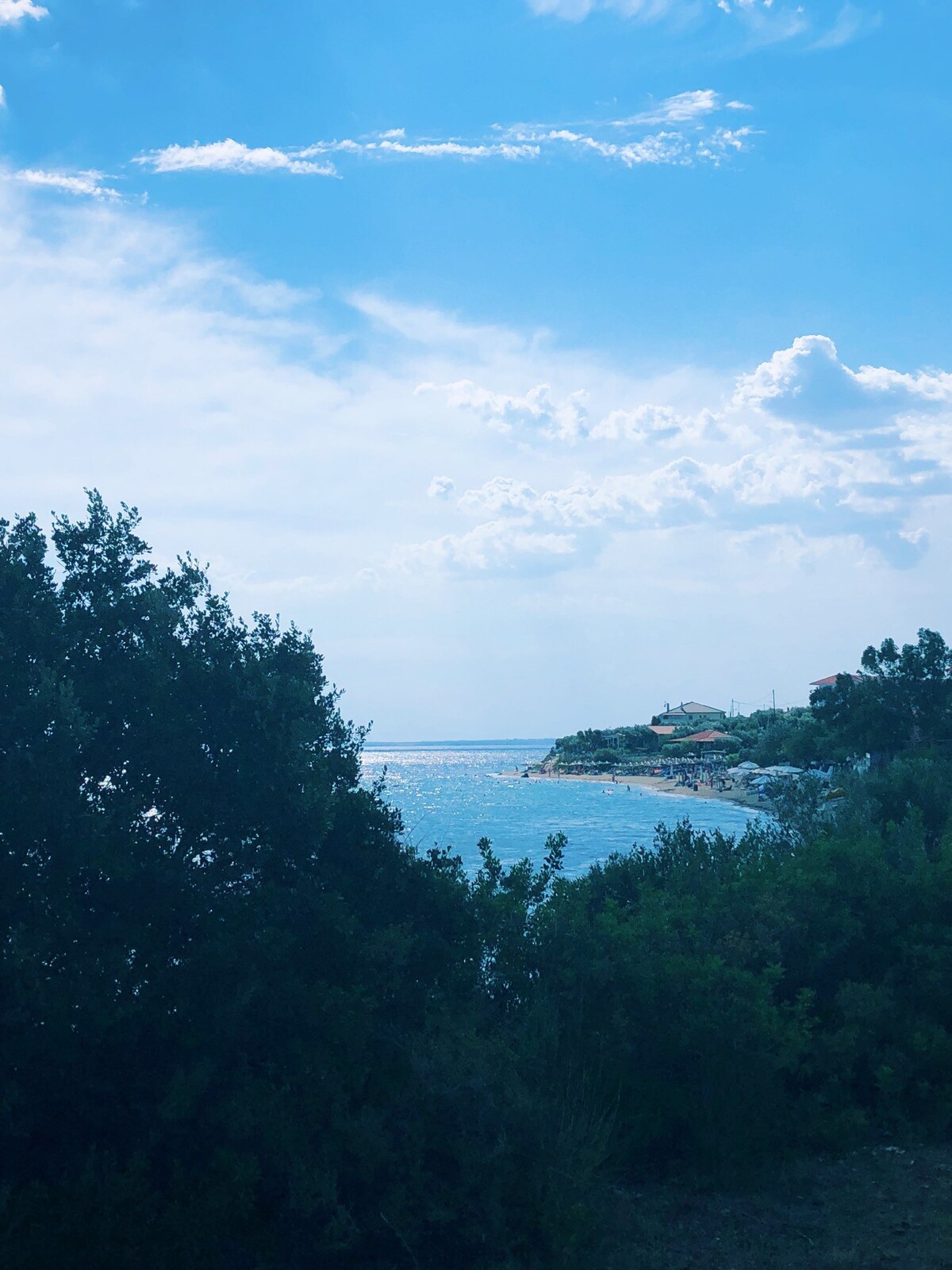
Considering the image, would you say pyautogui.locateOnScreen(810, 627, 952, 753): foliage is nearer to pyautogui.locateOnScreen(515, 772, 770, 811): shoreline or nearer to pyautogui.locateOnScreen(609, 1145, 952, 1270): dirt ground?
pyautogui.locateOnScreen(515, 772, 770, 811): shoreline

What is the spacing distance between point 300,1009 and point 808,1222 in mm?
4244

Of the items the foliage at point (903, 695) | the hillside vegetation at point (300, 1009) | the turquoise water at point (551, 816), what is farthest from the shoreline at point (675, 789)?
the hillside vegetation at point (300, 1009)

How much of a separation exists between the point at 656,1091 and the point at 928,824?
14.0 m

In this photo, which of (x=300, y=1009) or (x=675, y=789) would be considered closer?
(x=300, y=1009)

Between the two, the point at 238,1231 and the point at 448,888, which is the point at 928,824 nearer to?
the point at 448,888

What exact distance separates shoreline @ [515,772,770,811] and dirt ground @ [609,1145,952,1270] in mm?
55365

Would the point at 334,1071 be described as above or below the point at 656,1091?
above

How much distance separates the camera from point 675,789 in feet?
383

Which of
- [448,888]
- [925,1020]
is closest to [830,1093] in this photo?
[925,1020]

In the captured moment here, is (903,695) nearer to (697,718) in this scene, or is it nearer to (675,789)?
(675,789)

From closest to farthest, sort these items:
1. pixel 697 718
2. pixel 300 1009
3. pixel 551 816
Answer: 1. pixel 300 1009
2. pixel 551 816
3. pixel 697 718

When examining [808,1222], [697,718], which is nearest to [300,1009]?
[808,1222]

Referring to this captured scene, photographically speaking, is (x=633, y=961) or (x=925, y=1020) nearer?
(x=633, y=961)

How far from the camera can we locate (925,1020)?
10.5 m
